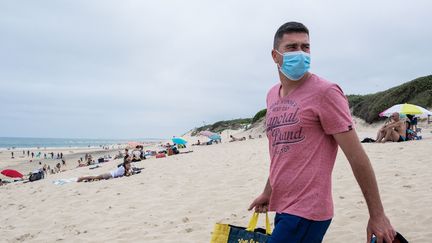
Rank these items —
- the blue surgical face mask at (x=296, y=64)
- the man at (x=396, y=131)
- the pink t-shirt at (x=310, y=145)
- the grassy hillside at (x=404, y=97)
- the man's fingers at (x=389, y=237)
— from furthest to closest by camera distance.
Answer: the grassy hillside at (x=404, y=97), the man at (x=396, y=131), the blue surgical face mask at (x=296, y=64), the pink t-shirt at (x=310, y=145), the man's fingers at (x=389, y=237)

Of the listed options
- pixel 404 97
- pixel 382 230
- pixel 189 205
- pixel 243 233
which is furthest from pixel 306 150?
pixel 404 97

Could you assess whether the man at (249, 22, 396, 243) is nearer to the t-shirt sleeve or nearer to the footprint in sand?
the t-shirt sleeve

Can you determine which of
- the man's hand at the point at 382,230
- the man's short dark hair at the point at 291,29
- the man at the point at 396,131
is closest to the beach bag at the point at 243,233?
the man's hand at the point at 382,230

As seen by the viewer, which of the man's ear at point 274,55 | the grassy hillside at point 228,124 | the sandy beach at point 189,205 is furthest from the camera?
the grassy hillside at point 228,124

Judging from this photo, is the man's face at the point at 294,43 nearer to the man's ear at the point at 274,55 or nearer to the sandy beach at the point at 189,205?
the man's ear at the point at 274,55

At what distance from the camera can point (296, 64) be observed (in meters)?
2.09

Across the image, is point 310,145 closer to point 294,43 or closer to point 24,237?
point 294,43

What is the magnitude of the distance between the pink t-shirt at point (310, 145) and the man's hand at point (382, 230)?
0.24 meters

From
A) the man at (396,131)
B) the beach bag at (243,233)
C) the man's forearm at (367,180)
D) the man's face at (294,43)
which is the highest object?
the man's face at (294,43)

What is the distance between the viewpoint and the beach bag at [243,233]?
2406mm

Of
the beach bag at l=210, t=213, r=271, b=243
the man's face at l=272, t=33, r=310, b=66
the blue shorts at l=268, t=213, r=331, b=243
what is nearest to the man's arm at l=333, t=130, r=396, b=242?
the blue shorts at l=268, t=213, r=331, b=243

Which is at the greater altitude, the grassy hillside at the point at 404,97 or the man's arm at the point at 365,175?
the grassy hillside at the point at 404,97

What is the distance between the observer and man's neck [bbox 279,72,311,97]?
212 cm

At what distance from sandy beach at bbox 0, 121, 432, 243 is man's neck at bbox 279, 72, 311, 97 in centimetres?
259
